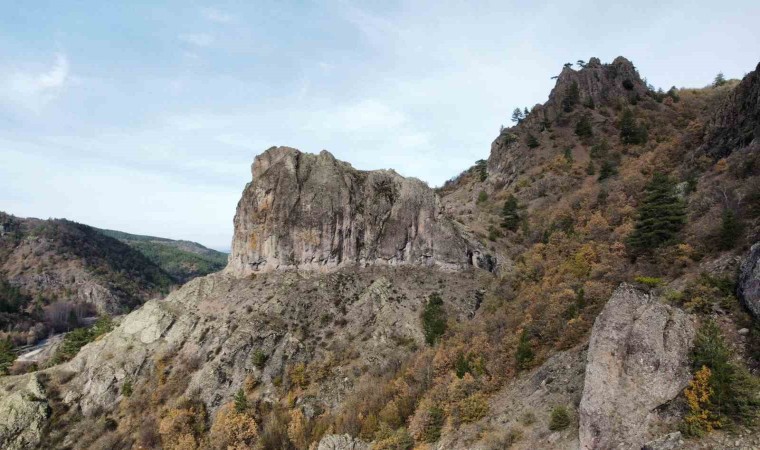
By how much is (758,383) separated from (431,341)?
95.4 ft

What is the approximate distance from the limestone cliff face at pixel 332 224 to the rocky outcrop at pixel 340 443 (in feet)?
79.5

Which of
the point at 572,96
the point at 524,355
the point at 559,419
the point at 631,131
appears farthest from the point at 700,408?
the point at 572,96

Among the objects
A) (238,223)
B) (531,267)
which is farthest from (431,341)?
(238,223)

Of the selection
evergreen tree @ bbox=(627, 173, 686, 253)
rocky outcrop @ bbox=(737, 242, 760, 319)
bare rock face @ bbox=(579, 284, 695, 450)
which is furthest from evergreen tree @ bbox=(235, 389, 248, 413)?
rocky outcrop @ bbox=(737, 242, 760, 319)

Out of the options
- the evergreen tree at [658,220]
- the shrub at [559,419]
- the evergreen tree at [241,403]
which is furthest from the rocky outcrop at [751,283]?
the evergreen tree at [241,403]

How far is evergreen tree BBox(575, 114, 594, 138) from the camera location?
75500mm

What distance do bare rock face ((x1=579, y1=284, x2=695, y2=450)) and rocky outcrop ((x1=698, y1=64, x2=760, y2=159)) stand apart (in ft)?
87.5

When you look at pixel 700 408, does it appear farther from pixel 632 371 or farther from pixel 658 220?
pixel 658 220

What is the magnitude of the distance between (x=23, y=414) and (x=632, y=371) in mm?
53422

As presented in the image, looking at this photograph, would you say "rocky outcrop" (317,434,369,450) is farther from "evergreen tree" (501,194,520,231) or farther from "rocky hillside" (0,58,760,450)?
"evergreen tree" (501,194,520,231)

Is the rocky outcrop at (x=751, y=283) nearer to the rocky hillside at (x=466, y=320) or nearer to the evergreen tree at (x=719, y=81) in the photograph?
the rocky hillside at (x=466, y=320)

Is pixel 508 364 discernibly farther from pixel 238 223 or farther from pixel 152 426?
pixel 238 223

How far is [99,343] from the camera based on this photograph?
49.7 m

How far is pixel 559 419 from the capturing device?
61.8ft
